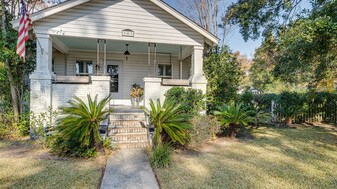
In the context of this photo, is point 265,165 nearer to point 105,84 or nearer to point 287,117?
point 105,84

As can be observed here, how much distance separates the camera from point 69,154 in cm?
503

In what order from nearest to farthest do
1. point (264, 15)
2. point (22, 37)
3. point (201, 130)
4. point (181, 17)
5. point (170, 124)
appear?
point (170, 124) → point (22, 37) → point (201, 130) → point (181, 17) → point (264, 15)

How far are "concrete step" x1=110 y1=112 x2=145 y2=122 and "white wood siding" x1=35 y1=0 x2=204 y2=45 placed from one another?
9.65 ft

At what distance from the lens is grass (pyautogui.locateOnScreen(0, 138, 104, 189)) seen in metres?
3.55

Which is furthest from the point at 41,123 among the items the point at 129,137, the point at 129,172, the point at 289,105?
the point at 289,105

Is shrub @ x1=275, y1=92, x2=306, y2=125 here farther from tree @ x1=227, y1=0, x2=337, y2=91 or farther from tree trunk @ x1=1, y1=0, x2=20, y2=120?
tree trunk @ x1=1, y1=0, x2=20, y2=120

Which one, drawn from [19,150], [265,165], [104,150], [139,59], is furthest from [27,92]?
[265,165]

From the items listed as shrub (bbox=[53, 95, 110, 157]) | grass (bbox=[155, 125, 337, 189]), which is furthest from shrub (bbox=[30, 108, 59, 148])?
grass (bbox=[155, 125, 337, 189])

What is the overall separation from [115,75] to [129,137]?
5.37 meters

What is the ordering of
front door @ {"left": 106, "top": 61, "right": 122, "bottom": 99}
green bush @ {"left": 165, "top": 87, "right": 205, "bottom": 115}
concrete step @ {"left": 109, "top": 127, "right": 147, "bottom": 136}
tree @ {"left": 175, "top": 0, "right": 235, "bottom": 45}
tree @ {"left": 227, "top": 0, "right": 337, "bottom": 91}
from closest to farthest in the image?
tree @ {"left": 227, "top": 0, "right": 337, "bottom": 91} → concrete step @ {"left": 109, "top": 127, "right": 147, "bottom": 136} → green bush @ {"left": 165, "top": 87, "right": 205, "bottom": 115} → front door @ {"left": 106, "top": 61, "right": 122, "bottom": 99} → tree @ {"left": 175, "top": 0, "right": 235, "bottom": 45}

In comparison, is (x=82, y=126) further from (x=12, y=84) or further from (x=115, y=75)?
(x=115, y=75)

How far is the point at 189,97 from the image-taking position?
735cm

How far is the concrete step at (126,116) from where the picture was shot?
669cm

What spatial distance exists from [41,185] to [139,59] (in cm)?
811
